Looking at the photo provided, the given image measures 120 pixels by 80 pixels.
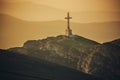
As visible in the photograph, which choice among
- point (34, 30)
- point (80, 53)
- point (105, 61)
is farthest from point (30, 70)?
point (105, 61)

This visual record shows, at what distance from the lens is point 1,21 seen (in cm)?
1268

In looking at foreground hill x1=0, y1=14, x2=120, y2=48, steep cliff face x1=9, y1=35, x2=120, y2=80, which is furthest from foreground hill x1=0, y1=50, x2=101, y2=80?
foreground hill x1=0, y1=14, x2=120, y2=48

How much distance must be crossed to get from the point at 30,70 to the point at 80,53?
208 cm

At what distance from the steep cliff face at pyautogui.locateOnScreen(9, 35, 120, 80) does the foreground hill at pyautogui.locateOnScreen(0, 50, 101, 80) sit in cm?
23

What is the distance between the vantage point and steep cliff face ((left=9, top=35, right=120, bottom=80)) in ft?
40.4

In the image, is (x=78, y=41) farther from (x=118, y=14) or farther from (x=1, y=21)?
(x=1, y=21)

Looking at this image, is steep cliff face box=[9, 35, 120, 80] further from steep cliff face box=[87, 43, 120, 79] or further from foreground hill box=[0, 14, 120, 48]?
foreground hill box=[0, 14, 120, 48]

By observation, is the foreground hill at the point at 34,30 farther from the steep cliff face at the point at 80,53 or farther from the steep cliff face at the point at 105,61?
the steep cliff face at the point at 105,61

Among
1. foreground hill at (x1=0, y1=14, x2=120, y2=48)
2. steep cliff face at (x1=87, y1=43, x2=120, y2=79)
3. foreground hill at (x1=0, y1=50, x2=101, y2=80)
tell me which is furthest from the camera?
foreground hill at (x1=0, y1=14, x2=120, y2=48)

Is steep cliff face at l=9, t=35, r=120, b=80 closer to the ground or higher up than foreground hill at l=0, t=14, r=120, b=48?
closer to the ground

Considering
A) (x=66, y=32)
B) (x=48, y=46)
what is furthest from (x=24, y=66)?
(x=66, y=32)

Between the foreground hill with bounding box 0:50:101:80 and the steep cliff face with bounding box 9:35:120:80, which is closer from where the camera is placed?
the foreground hill with bounding box 0:50:101:80

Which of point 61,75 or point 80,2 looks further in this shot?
point 80,2

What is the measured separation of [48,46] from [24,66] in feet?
4.37
